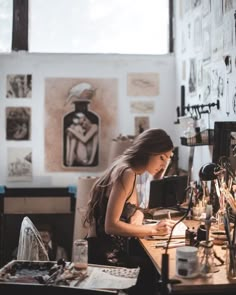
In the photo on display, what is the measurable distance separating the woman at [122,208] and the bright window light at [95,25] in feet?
5.65

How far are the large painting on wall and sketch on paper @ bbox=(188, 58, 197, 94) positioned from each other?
0.68 m

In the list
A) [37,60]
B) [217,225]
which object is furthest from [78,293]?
[37,60]

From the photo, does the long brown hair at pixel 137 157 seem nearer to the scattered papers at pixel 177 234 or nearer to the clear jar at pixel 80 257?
the scattered papers at pixel 177 234

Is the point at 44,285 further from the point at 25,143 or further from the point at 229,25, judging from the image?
the point at 25,143

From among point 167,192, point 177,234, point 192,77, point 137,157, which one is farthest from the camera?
point 192,77

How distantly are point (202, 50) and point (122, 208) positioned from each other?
1.44 metres

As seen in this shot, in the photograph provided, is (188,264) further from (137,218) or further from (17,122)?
(17,122)

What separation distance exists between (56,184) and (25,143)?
16.5 inches

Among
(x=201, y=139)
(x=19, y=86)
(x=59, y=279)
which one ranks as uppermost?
(x=19, y=86)

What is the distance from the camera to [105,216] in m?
2.76

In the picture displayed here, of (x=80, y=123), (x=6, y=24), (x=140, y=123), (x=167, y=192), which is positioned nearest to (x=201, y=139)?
(x=167, y=192)

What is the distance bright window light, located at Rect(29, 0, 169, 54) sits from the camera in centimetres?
430

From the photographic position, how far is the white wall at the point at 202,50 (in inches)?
121

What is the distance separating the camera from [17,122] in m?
4.27
